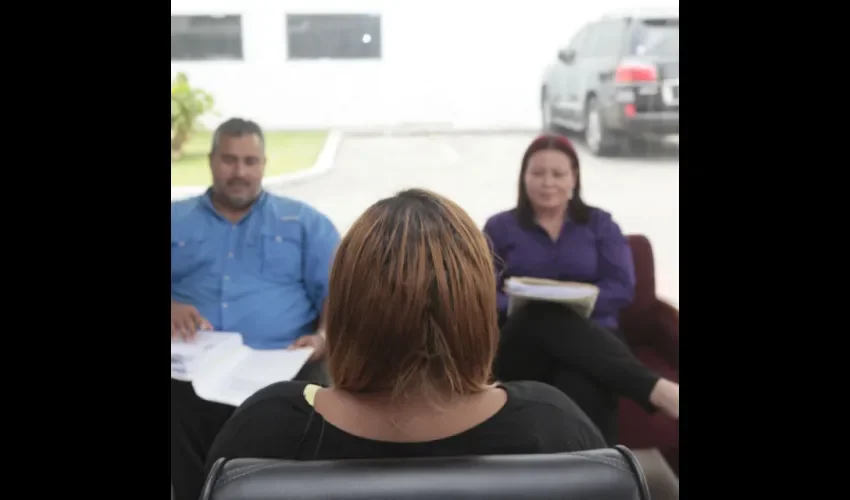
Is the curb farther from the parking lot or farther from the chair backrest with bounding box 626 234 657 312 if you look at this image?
the chair backrest with bounding box 626 234 657 312

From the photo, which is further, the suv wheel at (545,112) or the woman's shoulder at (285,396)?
the suv wheel at (545,112)

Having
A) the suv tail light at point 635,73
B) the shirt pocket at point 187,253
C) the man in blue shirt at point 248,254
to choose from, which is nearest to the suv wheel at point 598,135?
the suv tail light at point 635,73

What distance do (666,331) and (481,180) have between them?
0.89 metres

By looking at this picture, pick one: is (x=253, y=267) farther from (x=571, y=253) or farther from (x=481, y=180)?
(x=571, y=253)

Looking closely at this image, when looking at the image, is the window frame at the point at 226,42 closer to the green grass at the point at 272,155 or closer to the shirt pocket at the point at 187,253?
the green grass at the point at 272,155

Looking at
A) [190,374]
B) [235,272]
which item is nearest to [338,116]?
[235,272]

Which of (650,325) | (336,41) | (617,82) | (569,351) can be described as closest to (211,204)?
(336,41)

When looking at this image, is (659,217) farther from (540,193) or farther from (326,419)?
(326,419)

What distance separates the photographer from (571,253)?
8.66ft

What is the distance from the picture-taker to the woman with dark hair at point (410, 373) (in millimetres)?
1031

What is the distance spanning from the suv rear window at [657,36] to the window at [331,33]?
948 mm

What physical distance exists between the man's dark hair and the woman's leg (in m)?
1.07
